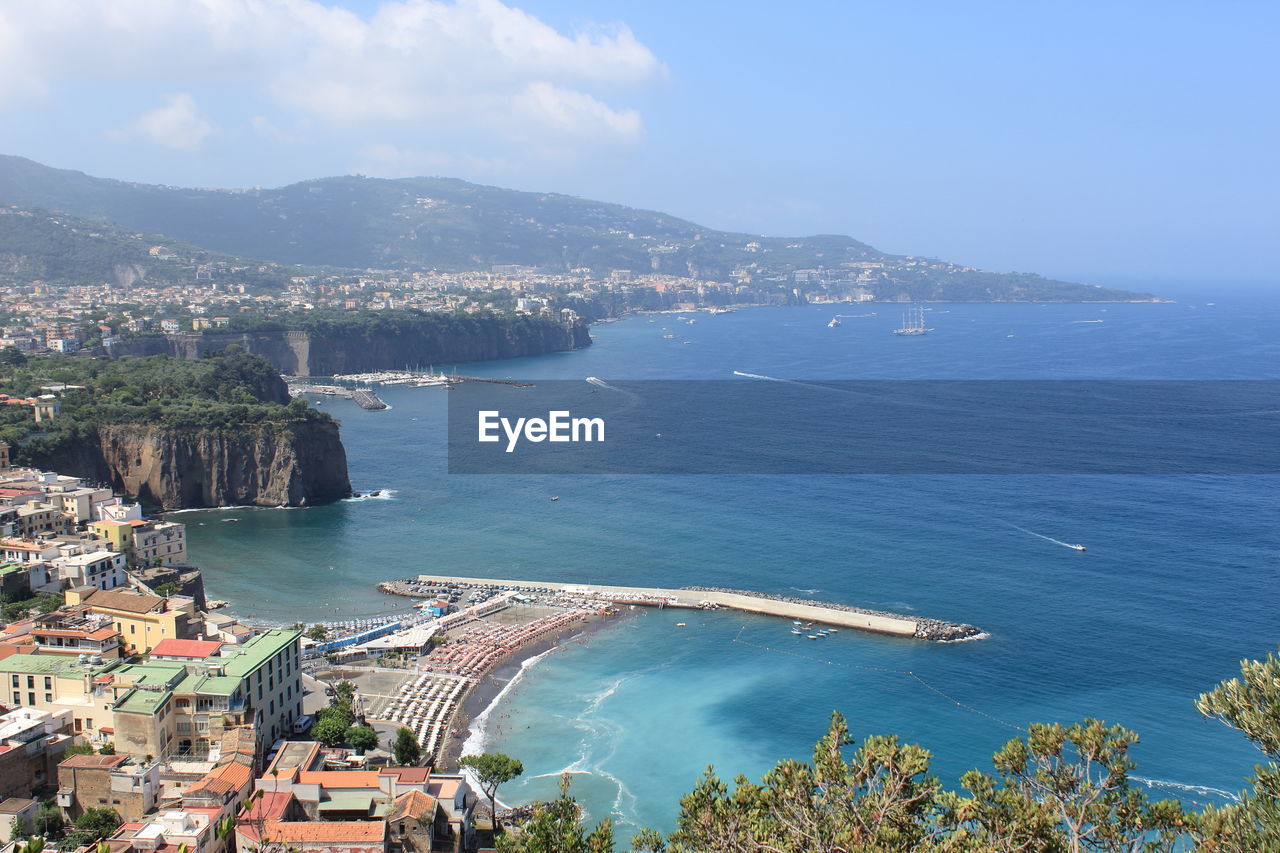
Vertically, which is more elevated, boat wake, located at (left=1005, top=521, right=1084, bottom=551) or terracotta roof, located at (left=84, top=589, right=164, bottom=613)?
terracotta roof, located at (left=84, top=589, right=164, bottom=613)

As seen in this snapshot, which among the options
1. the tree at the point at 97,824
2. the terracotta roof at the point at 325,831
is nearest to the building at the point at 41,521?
the tree at the point at 97,824

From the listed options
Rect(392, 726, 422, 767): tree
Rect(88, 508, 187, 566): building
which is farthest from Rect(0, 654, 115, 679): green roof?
Rect(88, 508, 187, 566): building

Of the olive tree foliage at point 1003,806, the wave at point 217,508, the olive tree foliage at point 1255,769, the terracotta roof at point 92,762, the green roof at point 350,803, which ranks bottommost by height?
the wave at point 217,508

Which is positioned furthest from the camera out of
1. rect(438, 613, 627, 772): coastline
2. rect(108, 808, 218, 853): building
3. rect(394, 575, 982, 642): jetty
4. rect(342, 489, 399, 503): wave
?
rect(342, 489, 399, 503): wave

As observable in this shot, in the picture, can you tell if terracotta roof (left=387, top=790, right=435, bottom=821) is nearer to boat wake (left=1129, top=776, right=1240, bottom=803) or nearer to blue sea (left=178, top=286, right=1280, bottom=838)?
blue sea (left=178, top=286, right=1280, bottom=838)

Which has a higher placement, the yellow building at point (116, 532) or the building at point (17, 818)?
the yellow building at point (116, 532)

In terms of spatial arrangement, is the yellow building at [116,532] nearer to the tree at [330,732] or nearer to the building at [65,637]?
the building at [65,637]
